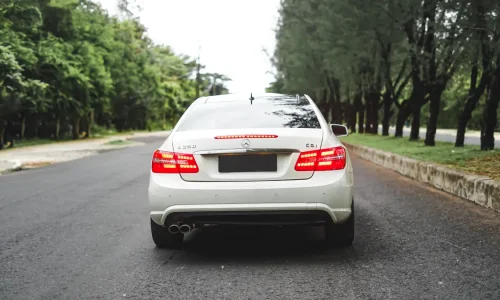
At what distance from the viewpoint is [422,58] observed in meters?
18.3

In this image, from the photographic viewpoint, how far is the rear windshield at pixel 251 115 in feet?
17.0

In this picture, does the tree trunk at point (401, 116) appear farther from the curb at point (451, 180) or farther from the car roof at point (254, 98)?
the car roof at point (254, 98)

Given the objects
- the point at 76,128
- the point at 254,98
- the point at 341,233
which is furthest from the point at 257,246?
the point at 76,128

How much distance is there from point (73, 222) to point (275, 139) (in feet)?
11.1

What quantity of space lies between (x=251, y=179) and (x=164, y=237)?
1.20 m

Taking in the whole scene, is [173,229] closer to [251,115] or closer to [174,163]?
[174,163]

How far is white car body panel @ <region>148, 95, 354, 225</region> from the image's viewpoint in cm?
473

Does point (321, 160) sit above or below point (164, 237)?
above

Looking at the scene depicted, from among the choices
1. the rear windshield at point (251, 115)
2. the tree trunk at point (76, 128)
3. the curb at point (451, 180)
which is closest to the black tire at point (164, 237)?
the rear windshield at point (251, 115)

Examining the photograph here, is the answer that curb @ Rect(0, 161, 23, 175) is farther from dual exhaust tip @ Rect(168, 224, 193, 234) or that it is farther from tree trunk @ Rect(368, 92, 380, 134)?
tree trunk @ Rect(368, 92, 380, 134)

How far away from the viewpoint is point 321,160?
486 centimetres

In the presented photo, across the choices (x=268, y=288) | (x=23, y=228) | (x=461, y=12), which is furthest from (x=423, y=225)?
(x=461, y=12)

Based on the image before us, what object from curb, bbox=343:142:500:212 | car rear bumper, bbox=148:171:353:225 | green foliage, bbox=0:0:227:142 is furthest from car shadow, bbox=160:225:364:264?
green foliage, bbox=0:0:227:142

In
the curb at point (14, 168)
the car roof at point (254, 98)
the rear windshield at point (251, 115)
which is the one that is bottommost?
the curb at point (14, 168)
